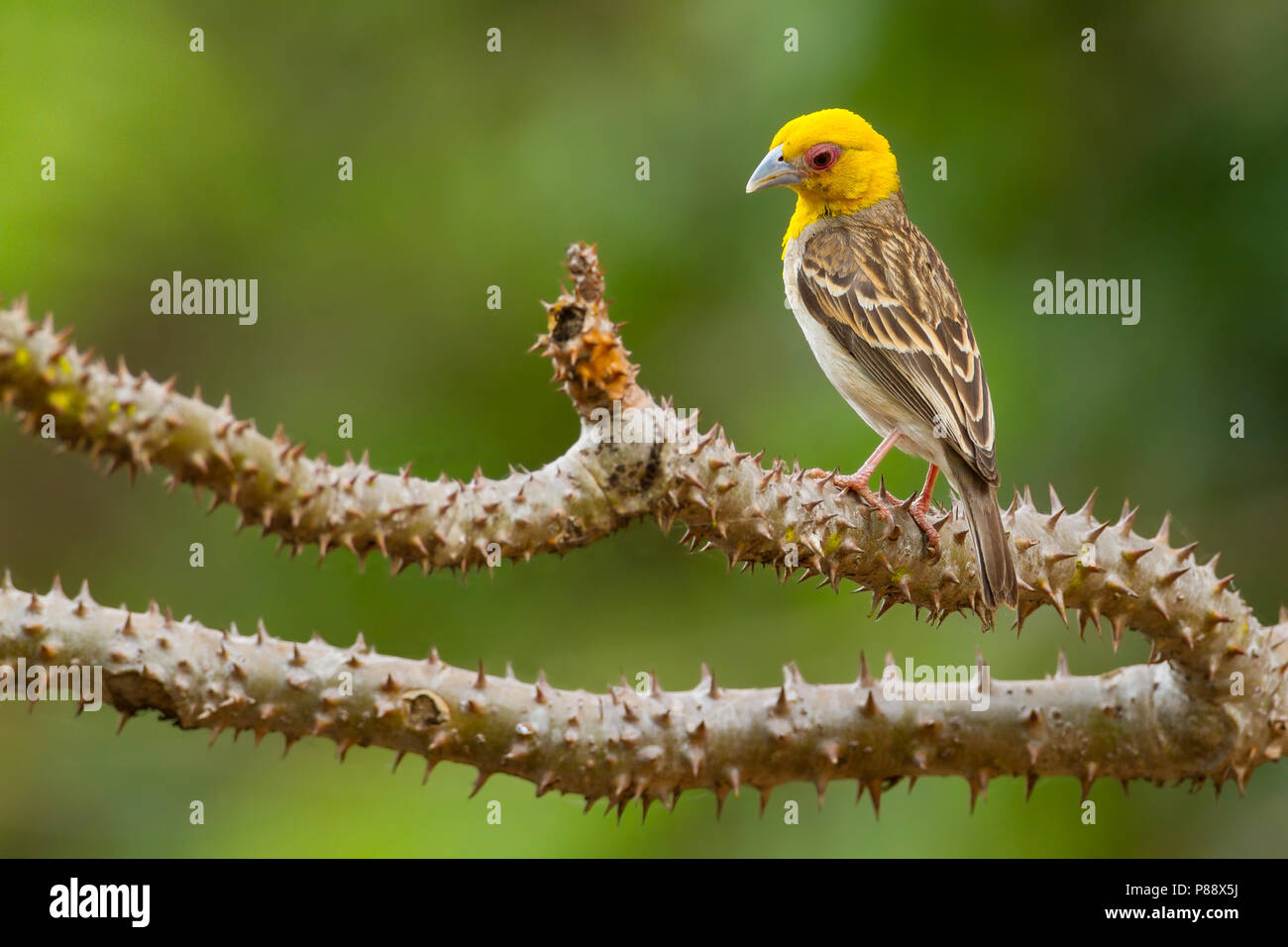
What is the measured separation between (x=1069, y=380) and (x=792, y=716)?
3.52 meters

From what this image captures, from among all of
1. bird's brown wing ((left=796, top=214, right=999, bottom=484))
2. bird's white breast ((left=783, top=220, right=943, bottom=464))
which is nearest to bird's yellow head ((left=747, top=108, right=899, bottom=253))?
→ bird's brown wing ((left=796, top=214, right=999, bottom=484))

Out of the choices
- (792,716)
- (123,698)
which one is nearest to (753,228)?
(792,716)

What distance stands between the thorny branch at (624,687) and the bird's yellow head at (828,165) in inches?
82.8

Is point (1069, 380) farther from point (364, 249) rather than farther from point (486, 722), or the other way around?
point (486, 722)

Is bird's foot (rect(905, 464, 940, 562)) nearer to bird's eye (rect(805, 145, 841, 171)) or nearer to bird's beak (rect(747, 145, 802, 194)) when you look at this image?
bird's beak (rect(747, 145, 802, 194))

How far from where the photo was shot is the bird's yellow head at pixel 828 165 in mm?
4746

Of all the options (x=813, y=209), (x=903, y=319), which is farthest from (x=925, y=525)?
(x=813, y=209)

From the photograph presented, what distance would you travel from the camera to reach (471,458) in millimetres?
6055

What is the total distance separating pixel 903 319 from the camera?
4.55 metres

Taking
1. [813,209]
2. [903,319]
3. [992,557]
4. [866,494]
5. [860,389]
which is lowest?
[992,557]

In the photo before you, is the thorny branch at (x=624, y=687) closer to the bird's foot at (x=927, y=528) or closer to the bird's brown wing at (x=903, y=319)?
the bird's foot at (x=927, y=528)

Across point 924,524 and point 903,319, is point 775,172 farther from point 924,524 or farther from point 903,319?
point 924,524

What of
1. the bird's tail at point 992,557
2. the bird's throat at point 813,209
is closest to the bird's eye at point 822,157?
the bird's throat at point 813,209

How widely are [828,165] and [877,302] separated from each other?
62 centimetres
